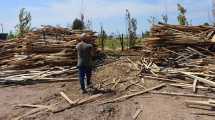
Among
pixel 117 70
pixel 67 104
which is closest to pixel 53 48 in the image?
pixel 117 70

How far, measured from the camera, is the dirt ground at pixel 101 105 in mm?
11008

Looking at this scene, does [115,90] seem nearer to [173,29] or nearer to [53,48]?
[173,29]

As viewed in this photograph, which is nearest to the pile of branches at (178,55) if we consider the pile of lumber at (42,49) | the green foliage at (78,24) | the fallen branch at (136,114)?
the pile of lumber at (42,49)

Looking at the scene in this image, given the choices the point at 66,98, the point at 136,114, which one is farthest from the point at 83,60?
the point at 136,114

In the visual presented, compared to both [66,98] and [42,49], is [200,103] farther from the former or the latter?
[42,49]

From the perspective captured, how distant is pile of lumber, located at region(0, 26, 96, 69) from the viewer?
18188mm

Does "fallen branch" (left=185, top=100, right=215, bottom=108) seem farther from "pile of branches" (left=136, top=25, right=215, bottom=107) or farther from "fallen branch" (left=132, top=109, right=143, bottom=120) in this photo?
"pile of branches" (left=136, top=25, right=215, bottom=107)

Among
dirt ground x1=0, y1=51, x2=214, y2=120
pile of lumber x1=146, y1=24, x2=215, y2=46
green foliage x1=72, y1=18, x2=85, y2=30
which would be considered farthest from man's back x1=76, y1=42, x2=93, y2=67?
green foliage x1=72, y1=18, x2=85, y2=30

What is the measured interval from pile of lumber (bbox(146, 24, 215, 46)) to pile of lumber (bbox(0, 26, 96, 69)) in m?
2.52

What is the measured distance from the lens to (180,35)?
53.4ft

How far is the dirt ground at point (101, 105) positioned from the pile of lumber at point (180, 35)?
5.09ft

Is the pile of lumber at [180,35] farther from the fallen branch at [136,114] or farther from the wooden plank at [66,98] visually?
the fallen branch at [136,114]

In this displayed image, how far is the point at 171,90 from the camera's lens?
1327 centimetres

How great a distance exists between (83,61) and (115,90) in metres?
1.29
